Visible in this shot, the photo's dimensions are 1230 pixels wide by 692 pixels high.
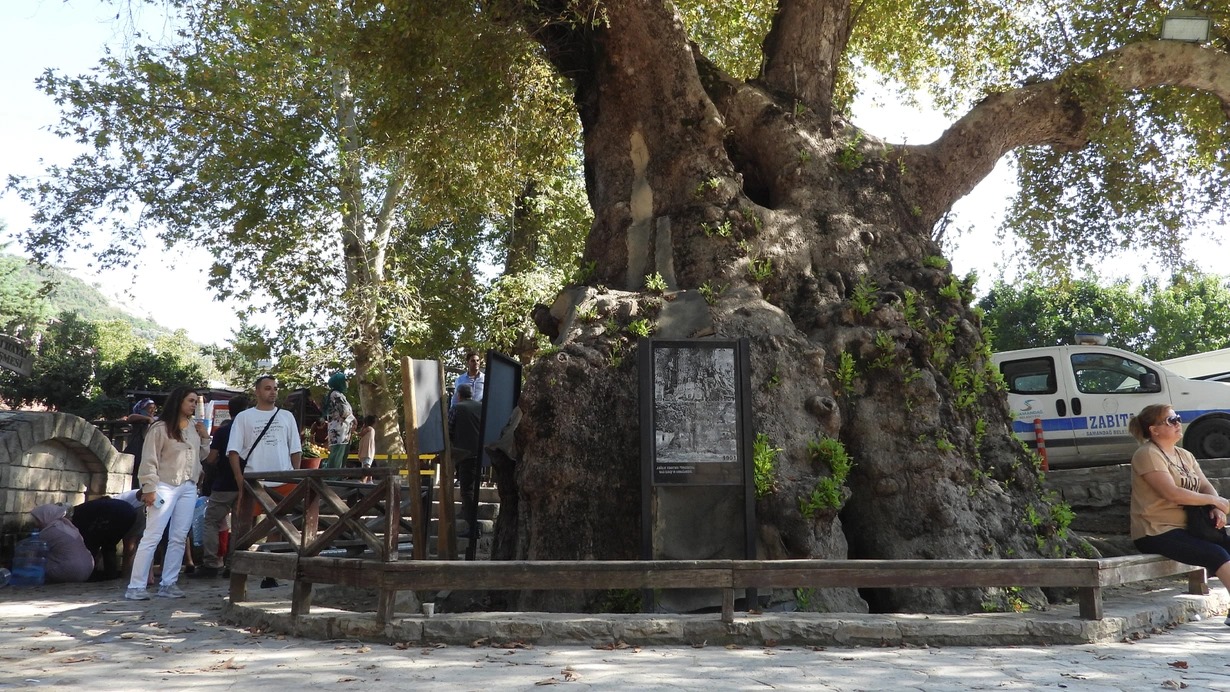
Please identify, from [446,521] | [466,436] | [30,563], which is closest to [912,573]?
[446,521]

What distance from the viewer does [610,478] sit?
7.79m

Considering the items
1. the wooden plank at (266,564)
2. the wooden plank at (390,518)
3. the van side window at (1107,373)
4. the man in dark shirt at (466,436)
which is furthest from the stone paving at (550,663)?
the van side window at (1107,373)

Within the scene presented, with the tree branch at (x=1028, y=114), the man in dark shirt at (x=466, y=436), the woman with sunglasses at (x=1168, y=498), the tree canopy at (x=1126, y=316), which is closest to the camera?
the woman with sunglasses at (x=1168, y=498)

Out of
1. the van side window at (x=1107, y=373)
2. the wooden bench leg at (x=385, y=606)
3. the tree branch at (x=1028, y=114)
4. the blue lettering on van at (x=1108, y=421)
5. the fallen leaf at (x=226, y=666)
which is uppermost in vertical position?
the tree branch at (x=1028, y=114)

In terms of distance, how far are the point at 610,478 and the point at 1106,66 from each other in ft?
23.7

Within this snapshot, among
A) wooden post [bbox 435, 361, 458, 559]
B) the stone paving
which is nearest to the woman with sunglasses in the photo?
the stone paving

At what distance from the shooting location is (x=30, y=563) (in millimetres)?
9273

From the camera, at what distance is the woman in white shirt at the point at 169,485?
8.05m

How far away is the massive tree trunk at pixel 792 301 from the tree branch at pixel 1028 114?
0.10ft

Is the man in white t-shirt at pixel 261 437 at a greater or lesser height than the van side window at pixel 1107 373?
lesser

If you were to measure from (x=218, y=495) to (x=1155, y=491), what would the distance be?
835 cm

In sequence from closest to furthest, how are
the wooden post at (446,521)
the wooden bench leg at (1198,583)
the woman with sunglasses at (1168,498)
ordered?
the woman with sunglasses at (1168,498) → the wooden bench leg at (1198,583) → the wooden post at (446,521)

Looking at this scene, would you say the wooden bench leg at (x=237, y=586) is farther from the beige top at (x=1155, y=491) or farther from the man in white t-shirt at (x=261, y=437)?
the beige top at (x=1155, y=491)

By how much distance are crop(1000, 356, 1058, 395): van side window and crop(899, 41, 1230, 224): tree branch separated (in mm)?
5331
